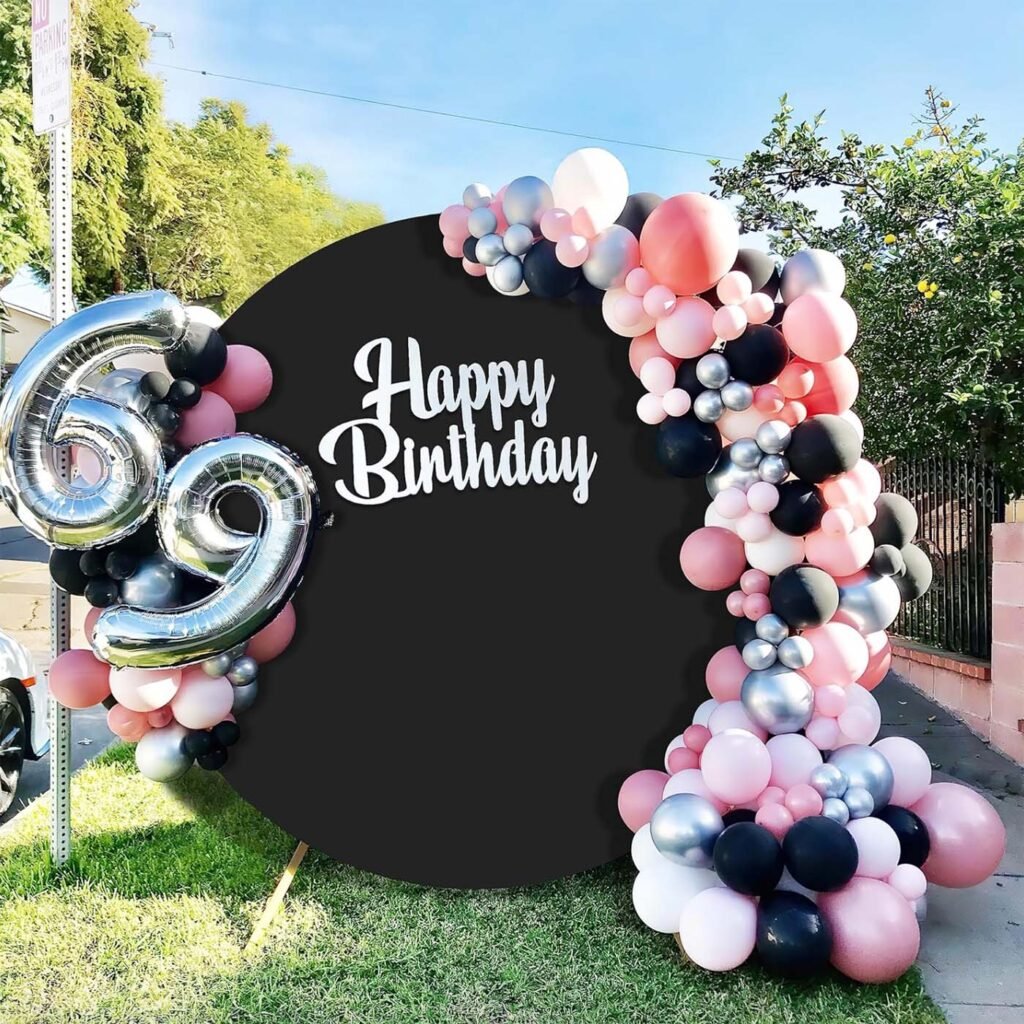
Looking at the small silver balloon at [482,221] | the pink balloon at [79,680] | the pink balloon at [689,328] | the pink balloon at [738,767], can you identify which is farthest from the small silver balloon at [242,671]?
the pink balloon at [689,328]

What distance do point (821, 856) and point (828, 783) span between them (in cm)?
29

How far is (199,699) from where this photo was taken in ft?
9.93

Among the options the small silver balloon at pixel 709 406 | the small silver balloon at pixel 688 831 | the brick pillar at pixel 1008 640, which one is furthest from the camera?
the brick pillar at pixel 1008 640

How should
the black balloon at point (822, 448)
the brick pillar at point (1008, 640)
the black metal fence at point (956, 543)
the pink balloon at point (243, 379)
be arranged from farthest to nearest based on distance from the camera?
the black metal fence at point (956, 543) < the brick pillar at point (1008, 640) < the pink balloon at point (243, 379) < the black balloon at point (822, 448)

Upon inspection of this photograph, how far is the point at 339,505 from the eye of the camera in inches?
127

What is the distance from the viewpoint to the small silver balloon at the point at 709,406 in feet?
9.41

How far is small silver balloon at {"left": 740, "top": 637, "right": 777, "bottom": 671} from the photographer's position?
2854 millimetres

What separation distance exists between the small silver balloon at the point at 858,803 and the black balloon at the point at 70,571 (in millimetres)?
2635

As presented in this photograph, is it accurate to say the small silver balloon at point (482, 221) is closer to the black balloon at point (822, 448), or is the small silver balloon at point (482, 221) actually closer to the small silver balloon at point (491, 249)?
the small silver balloon at point (491, 249)

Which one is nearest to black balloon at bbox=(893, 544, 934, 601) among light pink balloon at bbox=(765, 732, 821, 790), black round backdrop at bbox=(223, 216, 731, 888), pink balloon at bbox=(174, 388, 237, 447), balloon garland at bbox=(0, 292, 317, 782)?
black round backdrop at bbox=(223, 216, 731, 888)

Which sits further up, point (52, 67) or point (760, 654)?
point (52, 67)

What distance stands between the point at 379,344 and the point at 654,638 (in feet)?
4.91

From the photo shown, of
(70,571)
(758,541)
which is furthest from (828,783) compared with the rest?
(70,571)

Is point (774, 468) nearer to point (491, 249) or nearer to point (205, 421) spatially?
Answer: point (491, 249)
